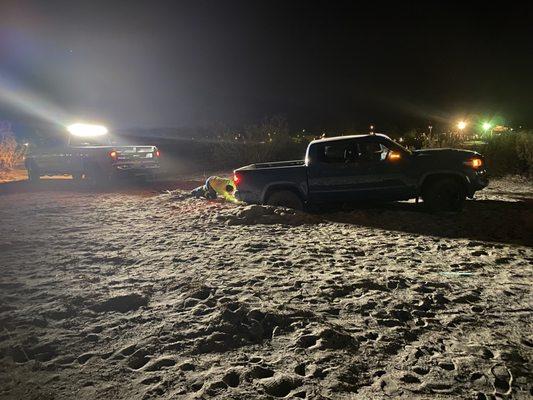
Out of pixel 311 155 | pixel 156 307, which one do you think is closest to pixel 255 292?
pixel 156 307

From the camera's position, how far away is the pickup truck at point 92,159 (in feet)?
46.0

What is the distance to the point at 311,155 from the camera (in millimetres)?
8445

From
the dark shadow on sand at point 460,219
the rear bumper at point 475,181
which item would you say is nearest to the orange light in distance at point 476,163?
the rear bumper at point 475,181

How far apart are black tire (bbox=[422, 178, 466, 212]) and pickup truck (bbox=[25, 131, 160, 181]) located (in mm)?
9674

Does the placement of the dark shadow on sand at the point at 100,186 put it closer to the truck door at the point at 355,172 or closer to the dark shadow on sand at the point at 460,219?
the truck door at the point at 355,172

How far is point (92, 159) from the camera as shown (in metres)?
14.3

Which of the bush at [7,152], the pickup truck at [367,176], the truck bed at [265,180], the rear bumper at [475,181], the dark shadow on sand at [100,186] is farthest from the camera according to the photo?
the bush at [7,152]

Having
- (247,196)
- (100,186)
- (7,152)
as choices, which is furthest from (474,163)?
(7,152)

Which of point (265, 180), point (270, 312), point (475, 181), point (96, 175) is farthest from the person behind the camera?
point (96, 175)

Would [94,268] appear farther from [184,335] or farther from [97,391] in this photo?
[97,391]

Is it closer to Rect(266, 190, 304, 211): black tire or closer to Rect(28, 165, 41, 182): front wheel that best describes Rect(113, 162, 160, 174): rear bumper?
Rect(28, 165, 41, 182): front wheel

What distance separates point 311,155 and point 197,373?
612cm

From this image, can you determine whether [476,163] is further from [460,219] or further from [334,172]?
[334,172]

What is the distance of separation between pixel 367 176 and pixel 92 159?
401 inches
